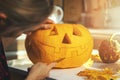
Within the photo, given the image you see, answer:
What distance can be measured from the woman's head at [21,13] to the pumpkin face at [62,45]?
1.07ft

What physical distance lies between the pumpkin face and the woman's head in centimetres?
33

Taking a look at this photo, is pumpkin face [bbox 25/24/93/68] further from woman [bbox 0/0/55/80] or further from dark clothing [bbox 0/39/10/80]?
woman [bbox 0/0/55/80]

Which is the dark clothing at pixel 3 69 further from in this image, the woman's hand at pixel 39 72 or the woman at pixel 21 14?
the woman at pixel 21 14

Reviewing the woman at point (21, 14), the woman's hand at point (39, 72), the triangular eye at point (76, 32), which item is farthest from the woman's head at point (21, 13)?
the triangular eye at point (76, 32)

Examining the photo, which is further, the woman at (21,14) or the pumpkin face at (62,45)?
the pumpkin face at (62,45)

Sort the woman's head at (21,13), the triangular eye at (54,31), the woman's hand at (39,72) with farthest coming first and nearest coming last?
the triangular eye at (54,31)
the woman's hand at (39,72)
the woman's head at (21,13)

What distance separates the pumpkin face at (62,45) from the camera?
2.99 ft

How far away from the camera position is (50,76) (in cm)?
85

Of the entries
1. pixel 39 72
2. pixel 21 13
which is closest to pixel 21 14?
pixel 21 13

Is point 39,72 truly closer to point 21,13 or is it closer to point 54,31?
point 54,31

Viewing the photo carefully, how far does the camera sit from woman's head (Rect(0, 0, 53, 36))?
0.54 metres

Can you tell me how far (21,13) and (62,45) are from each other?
0.38m

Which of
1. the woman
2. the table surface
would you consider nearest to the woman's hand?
the table surface

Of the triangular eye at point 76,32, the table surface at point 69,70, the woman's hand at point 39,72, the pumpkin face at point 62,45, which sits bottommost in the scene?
the table surface at point 69,70
